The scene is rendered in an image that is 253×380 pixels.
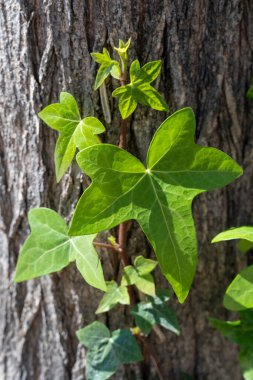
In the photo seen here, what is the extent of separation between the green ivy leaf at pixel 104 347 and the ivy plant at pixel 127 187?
12 cm

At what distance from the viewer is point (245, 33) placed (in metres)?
1.12

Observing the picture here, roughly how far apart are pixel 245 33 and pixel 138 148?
1.31 ft

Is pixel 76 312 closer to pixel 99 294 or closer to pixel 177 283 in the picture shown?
pixel 99 294

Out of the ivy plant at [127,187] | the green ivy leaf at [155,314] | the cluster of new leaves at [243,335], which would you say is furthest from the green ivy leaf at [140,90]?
the cluster of new leaves at [243,335]

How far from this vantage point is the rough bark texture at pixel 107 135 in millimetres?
1058

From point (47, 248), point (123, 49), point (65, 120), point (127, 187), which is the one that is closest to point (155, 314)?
point (47, 248)

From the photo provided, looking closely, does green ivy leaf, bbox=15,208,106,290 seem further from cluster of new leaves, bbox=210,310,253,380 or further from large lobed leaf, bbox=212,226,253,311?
cluster of new leaves, bbox=210,310,253,380

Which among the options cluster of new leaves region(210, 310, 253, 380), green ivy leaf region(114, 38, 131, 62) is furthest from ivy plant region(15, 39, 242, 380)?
cluster of new leaves region(210, 310, 253, 380)

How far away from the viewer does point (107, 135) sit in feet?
3.69

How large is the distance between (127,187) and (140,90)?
0.22 metres

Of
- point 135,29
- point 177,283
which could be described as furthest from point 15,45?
point 177,283

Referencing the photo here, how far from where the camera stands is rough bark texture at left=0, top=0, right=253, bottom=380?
1.06m

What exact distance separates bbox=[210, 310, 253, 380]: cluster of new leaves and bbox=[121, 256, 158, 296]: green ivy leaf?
0.78ft

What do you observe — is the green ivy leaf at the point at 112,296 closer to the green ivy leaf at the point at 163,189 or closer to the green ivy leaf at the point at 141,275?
the green ivy leaf at the point at 141,275
